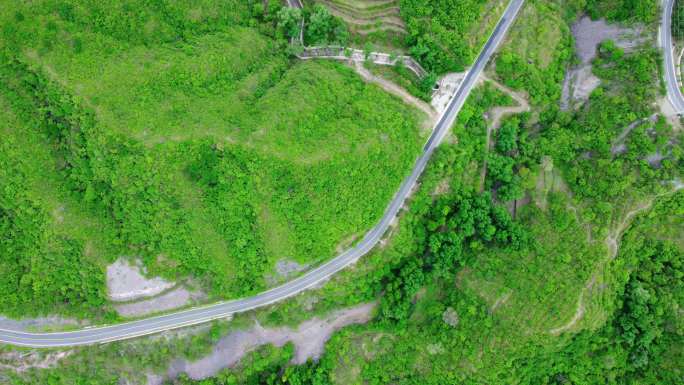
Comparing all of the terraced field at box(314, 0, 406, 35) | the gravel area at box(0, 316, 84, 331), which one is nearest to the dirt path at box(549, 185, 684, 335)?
the terraced field at box(314, 0, 406, 35)

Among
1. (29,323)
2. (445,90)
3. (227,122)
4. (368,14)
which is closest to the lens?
(227,122)

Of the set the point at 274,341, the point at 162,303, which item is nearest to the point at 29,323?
the point at 162,303

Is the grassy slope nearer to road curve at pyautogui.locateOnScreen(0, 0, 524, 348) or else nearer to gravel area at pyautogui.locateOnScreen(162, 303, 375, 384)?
road curve at pyautogui.locateOnScreen(0, 0, 524, 348)

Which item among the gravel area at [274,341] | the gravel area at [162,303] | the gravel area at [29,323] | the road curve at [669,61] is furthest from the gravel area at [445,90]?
the gravel area at [29,323]

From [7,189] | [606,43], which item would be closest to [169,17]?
[7,189]

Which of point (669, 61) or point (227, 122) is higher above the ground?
point (669, 61)

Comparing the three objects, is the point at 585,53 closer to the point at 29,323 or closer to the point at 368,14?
the point at 368,14

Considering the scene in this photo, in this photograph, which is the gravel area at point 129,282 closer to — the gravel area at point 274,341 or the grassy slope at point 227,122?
the grassy slope at point 227,122
